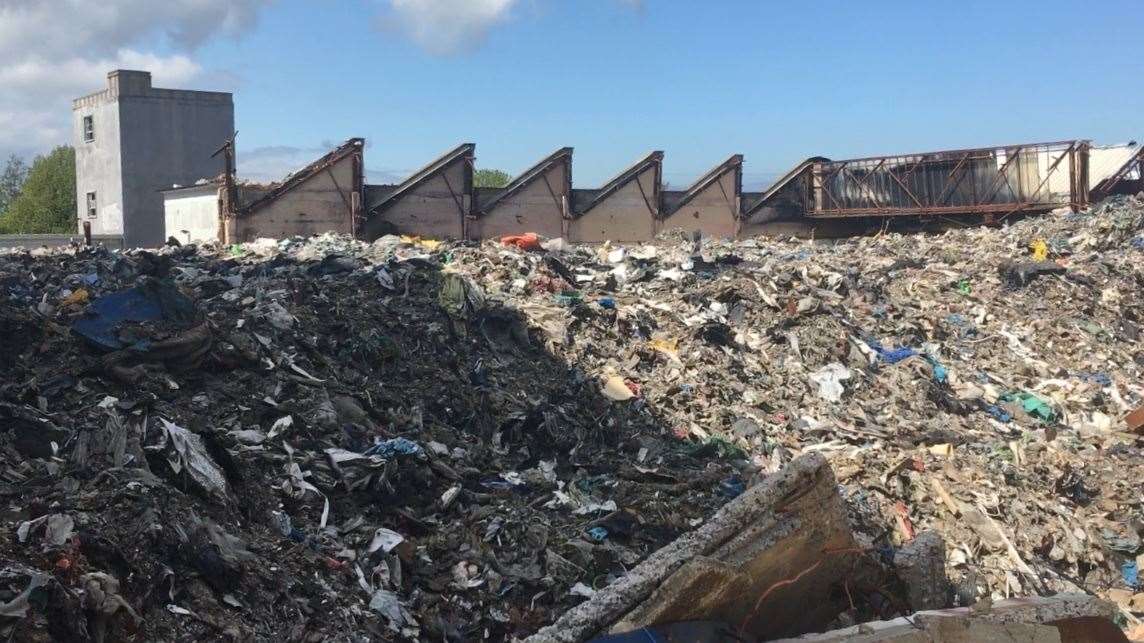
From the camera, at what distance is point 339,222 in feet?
54.7

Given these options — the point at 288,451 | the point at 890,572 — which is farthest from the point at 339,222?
the point at 890,572

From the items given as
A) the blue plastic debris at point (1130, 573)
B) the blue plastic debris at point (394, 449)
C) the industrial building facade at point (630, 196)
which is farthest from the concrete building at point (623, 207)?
the blue plastic debris at point (1130, 573)

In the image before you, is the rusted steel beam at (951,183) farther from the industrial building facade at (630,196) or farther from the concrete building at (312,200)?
the concrete building at (312,200)

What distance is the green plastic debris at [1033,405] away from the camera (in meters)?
8.69

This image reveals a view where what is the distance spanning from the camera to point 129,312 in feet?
22.2

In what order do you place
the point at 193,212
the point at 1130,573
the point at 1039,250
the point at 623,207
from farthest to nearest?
the point at 623,207 → the point at 193,212 → the point at 1039,250 → the point at 1130,573

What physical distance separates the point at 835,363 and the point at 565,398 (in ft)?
9.49

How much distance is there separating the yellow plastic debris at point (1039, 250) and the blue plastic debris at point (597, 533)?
10419 millimetres

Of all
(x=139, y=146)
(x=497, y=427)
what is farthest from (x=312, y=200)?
(x=139, y=146)

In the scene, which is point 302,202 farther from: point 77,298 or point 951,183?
point 951,183

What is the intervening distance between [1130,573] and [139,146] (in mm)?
29039

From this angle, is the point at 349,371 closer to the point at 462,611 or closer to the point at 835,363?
the point at 462,611

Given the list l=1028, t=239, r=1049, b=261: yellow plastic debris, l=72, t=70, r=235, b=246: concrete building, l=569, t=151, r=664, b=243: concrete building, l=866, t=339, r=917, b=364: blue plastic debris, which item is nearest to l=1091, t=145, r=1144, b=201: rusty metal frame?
l=1028, t=239, r=1049, b=261: yellow plastic debris

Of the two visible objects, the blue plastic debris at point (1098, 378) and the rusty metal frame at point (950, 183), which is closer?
the blue plastic debris at point (1098, 378)
